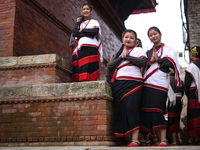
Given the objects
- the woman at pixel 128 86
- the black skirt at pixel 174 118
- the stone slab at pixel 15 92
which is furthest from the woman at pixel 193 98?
the stone slab at pixel 15 92

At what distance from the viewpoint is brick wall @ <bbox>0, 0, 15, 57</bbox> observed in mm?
6661

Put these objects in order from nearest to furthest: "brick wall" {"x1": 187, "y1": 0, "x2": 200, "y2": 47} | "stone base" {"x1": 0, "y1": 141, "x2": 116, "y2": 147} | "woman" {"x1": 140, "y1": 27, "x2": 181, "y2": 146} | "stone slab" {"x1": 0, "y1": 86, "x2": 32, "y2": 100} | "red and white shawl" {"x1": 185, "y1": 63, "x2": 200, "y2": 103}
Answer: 1. "stone base" {"x1": 0, "y1": 141, "x2": 116, "y2": 147}
2. "woman" {"x1": 140, "y1": 27, "x2": 181, "y2": 146}
3. "stone slab" {"x1": 0, "y1": 86, "x2": 32, "y2": 100}
4. "red and white shawl" {"x1": 185, "y1": 63, "x2": 200, "y2": 103}
5. "brick wall" {"x1": 187, "y1": 0, "x2": 200, "y2": 47}

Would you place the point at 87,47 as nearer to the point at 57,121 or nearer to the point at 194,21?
the point at 57,121

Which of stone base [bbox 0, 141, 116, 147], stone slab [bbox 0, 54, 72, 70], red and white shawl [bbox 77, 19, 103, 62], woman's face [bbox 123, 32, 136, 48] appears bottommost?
stone base [bbox 0, 141, 116, 147]

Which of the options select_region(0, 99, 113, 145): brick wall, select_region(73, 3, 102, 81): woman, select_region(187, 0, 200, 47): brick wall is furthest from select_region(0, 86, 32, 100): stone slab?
select_region(187, 0, 200, 47): brick wall

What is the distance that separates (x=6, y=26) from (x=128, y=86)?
3952 millimetres

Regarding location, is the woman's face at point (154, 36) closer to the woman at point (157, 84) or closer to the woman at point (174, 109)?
the woman at point (157, 84)

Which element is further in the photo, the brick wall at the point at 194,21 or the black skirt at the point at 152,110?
the brick wall at the point at 194,21

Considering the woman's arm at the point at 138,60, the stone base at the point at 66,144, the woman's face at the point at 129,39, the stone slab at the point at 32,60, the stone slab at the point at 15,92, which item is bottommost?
the stone base at the point at 66,144

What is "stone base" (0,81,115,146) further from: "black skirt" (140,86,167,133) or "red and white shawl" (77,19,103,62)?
"red and white shawl" (77,19,103,62)

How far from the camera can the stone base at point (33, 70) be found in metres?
5.84

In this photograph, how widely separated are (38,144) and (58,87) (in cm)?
102

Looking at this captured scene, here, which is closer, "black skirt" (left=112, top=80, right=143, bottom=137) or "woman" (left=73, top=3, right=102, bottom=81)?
"black skirt" (left=112, top=80, right=143, bottom=137)

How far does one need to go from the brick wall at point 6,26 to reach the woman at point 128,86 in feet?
10.3
